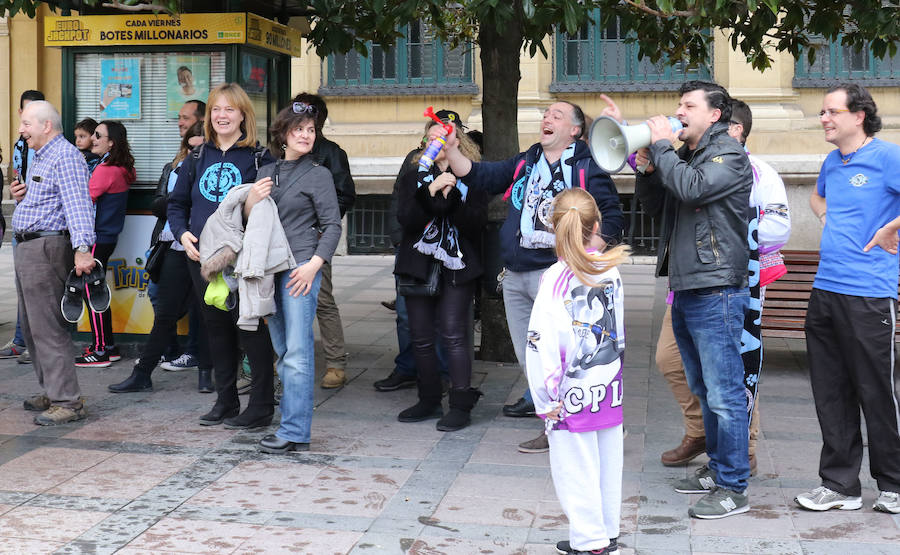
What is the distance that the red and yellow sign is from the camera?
8.12 m

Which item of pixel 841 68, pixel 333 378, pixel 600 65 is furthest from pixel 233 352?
pixel 841 68

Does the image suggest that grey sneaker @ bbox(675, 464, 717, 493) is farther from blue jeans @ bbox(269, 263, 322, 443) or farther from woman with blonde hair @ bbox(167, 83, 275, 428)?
woman with blonde hair @ bbox(167, 83, 275, 428)

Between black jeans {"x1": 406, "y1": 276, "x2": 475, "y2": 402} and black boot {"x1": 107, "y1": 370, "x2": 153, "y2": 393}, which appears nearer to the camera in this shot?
black jeans {"x1": 406, "y1": 276, "x2": 475, "y2": 402}

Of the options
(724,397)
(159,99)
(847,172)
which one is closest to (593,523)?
(724,397)

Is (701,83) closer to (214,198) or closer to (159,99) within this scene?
(214,198)

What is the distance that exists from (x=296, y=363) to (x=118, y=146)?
315cm

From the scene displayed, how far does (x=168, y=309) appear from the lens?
24.2ft

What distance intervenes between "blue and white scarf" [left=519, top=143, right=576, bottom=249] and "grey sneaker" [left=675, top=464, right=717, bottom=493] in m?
1.40

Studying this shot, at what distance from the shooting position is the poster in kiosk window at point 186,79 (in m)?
8.43

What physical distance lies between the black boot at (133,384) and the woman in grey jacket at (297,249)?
1.67 m

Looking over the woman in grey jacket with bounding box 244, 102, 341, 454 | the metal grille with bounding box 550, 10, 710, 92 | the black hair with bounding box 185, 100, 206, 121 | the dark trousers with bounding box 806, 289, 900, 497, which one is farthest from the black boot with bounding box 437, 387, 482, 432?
the metal grille with bounding box 550, 10, 710, 92

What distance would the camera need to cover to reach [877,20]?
7.16 meters

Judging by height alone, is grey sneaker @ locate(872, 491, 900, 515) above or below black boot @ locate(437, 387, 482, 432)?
below

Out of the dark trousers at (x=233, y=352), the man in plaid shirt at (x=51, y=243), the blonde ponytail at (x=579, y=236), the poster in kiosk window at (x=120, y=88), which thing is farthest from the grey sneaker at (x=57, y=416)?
the blonde ponytail at (x=579, y=236)
